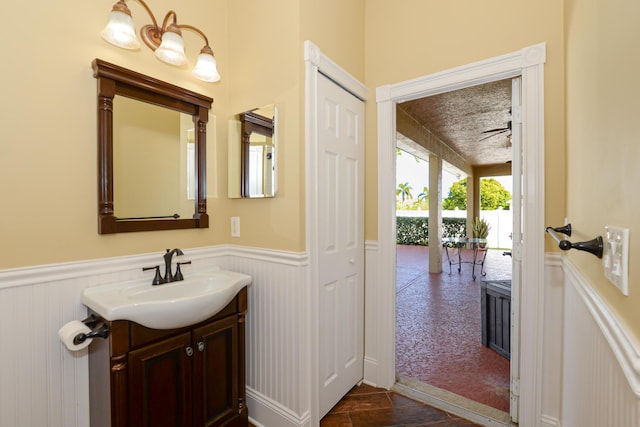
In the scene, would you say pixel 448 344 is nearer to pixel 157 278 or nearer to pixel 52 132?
pixel 157 278

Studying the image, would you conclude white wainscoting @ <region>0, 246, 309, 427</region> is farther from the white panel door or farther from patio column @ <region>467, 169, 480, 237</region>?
patio column @ <region>467, 169, 480, 237</region>

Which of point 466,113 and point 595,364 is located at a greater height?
point 466,113

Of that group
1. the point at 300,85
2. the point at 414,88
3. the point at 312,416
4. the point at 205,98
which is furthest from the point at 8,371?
the point at 414,88

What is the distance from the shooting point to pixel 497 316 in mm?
2611

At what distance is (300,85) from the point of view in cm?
160

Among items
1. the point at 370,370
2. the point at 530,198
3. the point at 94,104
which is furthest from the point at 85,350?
the point at 530,198

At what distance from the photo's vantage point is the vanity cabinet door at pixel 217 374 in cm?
142

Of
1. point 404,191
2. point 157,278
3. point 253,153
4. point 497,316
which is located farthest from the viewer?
point 404,191

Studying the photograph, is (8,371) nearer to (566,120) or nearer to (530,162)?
(530,162)

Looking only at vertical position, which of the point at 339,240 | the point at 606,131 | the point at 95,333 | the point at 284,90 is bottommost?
the point at 95,333

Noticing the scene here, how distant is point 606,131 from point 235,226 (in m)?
1.76

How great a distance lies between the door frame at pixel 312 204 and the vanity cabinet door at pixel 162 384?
619mm

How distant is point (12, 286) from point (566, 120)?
2.59 meters

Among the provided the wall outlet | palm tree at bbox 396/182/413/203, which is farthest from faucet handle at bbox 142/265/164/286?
palm tree at bbox 396/182/413/203
